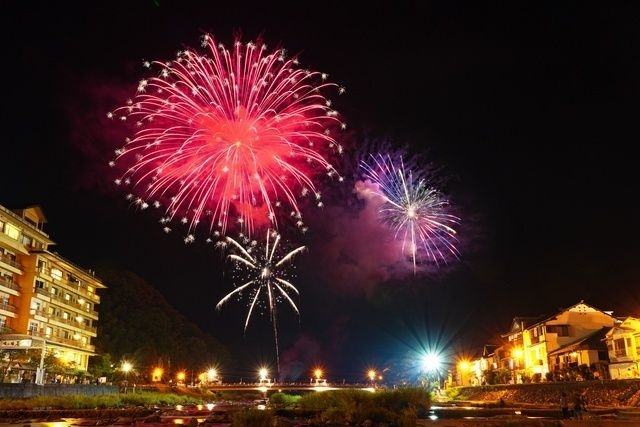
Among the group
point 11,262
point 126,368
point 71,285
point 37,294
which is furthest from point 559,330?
point 11,262

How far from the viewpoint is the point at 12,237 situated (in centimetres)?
6662

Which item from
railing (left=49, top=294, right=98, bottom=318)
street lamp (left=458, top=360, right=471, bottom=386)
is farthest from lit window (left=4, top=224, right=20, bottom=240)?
street lamp (left=458, top=360, right=471, bottom=386)

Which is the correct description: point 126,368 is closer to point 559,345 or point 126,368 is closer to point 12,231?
point 12,231

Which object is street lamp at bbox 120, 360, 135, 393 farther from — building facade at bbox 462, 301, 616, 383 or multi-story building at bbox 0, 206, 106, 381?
building facade at bbox 462, 301, 616, 383

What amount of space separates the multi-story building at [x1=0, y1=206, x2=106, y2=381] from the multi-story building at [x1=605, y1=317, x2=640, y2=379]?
58.5 metres

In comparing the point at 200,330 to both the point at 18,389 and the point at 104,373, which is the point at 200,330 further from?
the point at 18,389

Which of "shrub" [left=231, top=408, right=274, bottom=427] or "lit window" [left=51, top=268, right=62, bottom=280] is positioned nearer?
"shrub" [left=231, top=408, right=274, bottom=427]

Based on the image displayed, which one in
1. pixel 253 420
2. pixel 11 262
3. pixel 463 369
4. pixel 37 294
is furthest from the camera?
pixel 463 369

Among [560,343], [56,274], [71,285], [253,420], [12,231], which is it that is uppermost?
[12,231]

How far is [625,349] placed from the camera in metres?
58.4

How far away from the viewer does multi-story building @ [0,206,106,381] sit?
213 ft

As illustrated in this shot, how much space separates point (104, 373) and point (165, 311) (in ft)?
117

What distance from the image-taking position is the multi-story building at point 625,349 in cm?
5675

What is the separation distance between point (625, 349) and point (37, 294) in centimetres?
6665
